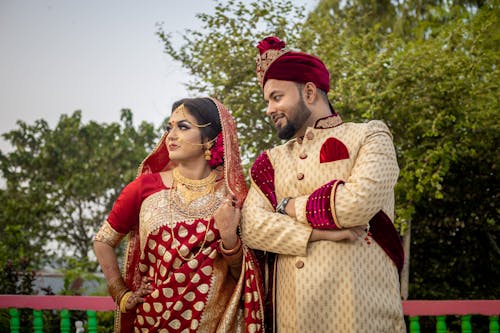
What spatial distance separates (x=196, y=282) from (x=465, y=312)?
227cm

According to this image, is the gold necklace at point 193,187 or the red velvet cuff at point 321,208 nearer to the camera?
the red velvet cuff at point 321,208

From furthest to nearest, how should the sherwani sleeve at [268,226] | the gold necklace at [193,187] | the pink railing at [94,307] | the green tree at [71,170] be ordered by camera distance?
the green tree at [71,170] < the pink railing at [94,307] < the gold necklace at [193,187] < the sherwani sleeve at [268,226]

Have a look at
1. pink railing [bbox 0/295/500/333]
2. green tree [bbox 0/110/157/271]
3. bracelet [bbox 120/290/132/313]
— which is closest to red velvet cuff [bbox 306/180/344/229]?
bracelet [bbox 120/290/132/313]

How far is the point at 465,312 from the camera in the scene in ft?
13.4

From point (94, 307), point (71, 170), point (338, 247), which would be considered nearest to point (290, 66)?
point (338, 247)

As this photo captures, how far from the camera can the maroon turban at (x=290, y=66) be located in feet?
9.16

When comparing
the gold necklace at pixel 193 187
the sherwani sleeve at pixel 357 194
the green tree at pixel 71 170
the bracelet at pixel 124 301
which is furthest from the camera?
the green tree at pixel 71 170

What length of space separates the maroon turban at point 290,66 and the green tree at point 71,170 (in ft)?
51.0

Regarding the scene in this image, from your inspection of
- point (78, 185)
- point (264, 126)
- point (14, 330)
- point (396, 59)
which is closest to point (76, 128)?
point (78, 185)

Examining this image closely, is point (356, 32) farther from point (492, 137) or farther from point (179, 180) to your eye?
point (179, 180)

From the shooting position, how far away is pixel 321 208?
99.7 inches

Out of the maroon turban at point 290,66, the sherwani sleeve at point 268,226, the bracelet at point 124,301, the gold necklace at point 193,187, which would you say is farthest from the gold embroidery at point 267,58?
the bracelet at point 124,301

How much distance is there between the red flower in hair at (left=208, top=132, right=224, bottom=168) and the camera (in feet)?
10.2

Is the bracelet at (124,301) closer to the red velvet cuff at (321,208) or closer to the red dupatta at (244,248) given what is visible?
the red dupatta at (244,248)
